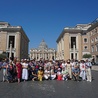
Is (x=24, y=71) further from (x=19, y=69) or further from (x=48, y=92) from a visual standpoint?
(x=48, y=92)

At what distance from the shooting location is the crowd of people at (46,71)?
13.1 metres

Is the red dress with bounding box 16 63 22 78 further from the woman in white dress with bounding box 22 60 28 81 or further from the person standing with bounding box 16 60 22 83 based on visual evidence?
the woman in white dress with bounding box 22 60 28 81

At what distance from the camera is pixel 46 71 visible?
15.1 meters

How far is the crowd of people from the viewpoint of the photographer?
13141 mm

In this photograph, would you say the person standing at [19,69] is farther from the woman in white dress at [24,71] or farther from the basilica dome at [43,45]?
the basilica dome at [43,45]

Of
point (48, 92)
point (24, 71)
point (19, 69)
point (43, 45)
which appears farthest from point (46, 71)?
point (43, 45)

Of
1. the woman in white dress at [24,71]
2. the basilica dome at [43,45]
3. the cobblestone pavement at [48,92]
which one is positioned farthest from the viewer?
the basilica dome at [43,45]

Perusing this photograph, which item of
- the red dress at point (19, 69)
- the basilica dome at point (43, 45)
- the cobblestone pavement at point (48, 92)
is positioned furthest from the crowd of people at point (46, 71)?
the basilica dome at point (43, 45)

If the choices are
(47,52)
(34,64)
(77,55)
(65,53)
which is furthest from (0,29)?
(47,52)

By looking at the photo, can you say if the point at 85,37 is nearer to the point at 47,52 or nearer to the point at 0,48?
the point at 0,48

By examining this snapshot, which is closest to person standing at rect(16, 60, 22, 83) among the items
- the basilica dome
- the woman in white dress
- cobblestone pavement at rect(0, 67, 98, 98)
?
the woman in white dress

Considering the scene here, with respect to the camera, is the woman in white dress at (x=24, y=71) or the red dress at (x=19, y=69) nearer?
the red dress at (x=19, y=69)

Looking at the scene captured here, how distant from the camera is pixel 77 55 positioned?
65.4 metres

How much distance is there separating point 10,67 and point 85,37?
5747cm
